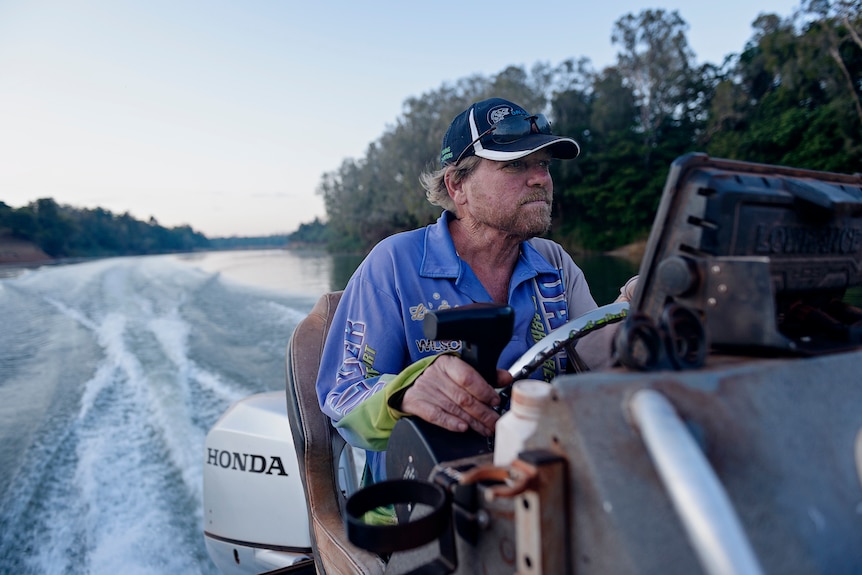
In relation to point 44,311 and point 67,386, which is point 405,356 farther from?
point 44,311

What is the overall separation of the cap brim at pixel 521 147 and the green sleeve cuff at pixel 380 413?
0.80 meters

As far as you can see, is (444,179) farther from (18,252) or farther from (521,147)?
(18,252)

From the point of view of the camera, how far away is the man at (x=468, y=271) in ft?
5.67

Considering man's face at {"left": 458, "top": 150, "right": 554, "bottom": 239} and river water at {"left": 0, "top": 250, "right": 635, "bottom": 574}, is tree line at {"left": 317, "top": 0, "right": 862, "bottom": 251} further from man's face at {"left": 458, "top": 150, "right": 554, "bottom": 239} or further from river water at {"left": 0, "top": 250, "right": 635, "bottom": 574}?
man's face at {"left": 458, "top": 150, "right": 554, "bottom": 239}

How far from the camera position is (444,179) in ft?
7.13

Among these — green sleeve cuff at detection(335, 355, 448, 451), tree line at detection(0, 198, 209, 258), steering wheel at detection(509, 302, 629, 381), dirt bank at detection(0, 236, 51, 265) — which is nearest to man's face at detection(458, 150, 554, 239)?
steering wheel at detection(509, 302, 629, 381)

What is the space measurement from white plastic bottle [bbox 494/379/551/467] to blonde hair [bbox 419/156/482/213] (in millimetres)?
1388

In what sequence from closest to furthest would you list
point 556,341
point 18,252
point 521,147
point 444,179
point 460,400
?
point 460,400 → point 556,341 → point 521,147 → point 444,179 → point 18,252

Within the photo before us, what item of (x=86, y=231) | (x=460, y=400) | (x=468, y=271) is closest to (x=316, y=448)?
(x=468, y=271)

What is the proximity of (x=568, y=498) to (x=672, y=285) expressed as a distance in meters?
0.35

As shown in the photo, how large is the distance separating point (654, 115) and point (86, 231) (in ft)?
181

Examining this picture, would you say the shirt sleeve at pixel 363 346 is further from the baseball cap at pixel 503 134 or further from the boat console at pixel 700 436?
the boat console at pixel 700 436

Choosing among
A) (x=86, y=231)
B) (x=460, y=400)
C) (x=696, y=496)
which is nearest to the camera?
(x=696, y=496)

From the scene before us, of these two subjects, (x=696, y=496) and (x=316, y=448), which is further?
(x=316, y=448)
